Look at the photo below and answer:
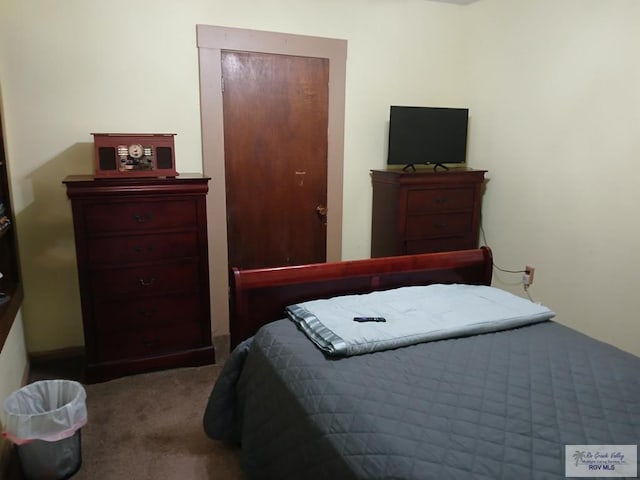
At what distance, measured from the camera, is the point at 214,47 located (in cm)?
300

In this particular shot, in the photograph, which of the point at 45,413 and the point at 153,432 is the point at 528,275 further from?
the point at 45,413

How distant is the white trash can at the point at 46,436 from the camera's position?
183cm

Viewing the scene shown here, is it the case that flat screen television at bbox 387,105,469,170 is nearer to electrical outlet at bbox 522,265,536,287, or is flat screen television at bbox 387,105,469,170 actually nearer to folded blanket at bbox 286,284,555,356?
electrical outlet at bbox 522,265,536,287

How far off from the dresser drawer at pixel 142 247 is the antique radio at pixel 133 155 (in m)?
0.35

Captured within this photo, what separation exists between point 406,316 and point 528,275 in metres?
1.81

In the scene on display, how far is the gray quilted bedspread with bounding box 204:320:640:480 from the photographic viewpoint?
121 cm

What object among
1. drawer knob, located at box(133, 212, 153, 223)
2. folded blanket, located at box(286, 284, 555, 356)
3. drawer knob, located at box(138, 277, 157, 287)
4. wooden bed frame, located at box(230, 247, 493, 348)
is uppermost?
drawer knob, located at box(133, 212, 153, 223)

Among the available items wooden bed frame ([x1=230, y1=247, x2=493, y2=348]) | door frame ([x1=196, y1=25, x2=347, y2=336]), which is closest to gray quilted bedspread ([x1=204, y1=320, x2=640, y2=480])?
wooden bed frame ([x1=230, y1=247, x2=493, y2=348])

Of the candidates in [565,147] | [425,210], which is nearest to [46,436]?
[425,210]

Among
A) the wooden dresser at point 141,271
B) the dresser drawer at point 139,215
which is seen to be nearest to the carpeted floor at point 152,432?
the wooden dresser at point 141,271

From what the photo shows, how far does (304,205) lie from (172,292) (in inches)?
45.3

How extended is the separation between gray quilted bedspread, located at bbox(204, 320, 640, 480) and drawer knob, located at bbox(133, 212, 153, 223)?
1.08 meters

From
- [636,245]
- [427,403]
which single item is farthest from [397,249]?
[427,403]
